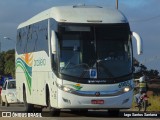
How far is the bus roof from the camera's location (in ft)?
62.0

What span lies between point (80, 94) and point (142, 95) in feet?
23.1

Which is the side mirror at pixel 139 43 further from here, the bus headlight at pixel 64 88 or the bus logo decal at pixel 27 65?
the bus logo decal at pixel 27 65

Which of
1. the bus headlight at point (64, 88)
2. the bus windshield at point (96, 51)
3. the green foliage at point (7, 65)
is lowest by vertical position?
the bus headlight at point (64, 88)

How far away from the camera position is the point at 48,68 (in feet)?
64.6

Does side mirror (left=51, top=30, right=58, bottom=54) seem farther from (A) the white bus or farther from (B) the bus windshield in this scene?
(B) the bus windshield

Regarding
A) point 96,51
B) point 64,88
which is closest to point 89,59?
point 96,51

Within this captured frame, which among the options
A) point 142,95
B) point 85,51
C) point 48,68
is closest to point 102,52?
A: point 85,51

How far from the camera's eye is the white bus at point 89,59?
1828 cm

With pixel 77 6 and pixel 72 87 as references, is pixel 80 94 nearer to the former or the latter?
pixel 72 87

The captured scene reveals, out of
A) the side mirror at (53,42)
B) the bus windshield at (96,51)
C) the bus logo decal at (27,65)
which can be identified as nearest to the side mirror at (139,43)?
the bus windshield at (96,51)

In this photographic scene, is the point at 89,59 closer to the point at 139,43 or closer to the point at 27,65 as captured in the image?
the point at 139,43

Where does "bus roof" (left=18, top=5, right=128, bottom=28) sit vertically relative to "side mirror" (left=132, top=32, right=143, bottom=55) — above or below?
above

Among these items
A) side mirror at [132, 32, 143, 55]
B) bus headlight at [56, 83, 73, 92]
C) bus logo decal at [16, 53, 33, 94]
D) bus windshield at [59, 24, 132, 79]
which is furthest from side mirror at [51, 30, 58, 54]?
bus logo decal at [16, 53, 33, 94]

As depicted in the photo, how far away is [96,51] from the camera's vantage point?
61.1 ft
